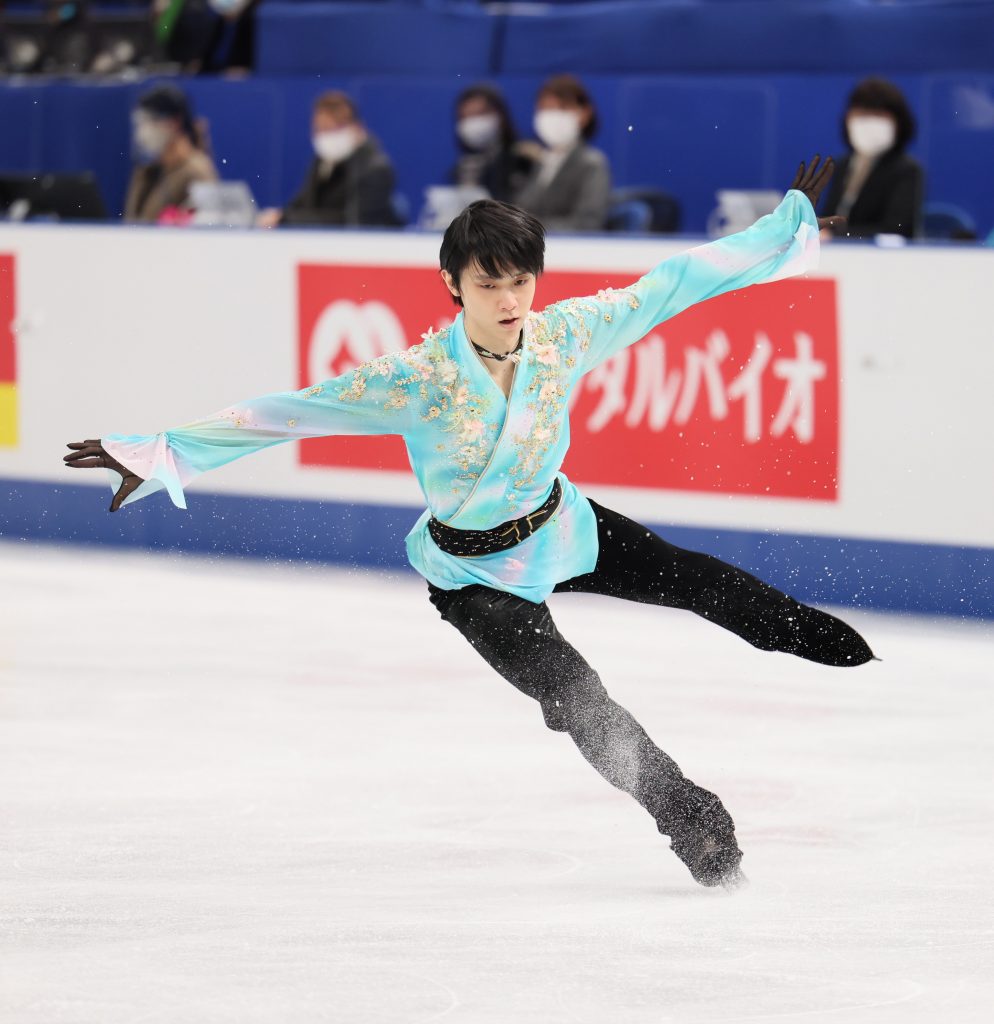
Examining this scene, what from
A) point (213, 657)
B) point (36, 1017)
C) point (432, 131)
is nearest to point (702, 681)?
point (213, 657)

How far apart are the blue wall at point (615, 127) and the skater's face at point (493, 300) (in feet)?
20.9

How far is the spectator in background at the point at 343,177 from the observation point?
28.7 ft

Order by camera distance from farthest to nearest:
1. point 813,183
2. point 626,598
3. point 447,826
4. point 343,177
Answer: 1. point 343,177
2. point 447,826
3. point 813,183
4. point 626,598

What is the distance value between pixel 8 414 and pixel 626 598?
508 cm

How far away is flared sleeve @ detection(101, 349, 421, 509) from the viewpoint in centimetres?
384

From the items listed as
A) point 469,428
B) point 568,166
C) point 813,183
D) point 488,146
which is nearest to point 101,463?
point 469,428

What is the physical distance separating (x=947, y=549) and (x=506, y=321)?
12.1 ft

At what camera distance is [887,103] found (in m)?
7.68

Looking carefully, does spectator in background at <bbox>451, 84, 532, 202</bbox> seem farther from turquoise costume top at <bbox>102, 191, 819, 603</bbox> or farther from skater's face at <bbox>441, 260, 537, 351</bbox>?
skater's face at <bbox>441, 260, 537, 351</bbox>

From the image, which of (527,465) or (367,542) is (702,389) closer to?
(367,542)

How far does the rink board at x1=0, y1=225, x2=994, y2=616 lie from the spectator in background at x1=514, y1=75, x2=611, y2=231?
0.81m

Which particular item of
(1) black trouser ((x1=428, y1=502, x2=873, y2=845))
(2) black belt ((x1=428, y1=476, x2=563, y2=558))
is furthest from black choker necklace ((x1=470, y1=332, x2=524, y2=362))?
(1) black trouser ((x1=428, y1=502, x2=873, y2=845))

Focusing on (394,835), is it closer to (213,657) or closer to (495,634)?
(495,634)

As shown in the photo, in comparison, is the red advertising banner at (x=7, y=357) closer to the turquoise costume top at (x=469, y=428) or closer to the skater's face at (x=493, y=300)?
the turquoise costume top at (x=469, y=428)
